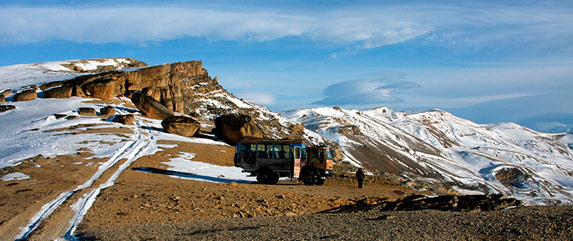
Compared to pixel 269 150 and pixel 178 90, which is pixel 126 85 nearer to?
pixel 178 90

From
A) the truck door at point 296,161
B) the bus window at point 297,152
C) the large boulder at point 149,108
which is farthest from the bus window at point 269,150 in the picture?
the large boulder at point 149,108

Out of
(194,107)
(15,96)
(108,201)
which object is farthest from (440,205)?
(194,107)

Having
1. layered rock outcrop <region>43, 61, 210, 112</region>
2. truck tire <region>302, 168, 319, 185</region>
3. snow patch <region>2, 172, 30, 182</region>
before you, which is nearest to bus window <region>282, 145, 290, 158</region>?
truck tire <region>302, 168, 319, 185</region>

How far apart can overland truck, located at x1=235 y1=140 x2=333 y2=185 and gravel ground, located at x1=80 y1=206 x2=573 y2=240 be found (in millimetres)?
15193

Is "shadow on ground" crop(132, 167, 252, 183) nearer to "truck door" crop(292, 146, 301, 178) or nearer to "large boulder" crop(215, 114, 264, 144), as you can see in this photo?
"truck door" crop(292, 146, 301, 178)

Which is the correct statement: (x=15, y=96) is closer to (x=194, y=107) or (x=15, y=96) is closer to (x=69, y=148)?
(x=69, y=148)

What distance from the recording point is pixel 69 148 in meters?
37.3

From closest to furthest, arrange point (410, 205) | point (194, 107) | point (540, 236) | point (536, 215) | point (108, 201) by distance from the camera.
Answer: point (540, 236) < point (536, 215) < point (108, 201) < point (410, 205) < point (194, 107)

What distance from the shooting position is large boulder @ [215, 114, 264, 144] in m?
52.8

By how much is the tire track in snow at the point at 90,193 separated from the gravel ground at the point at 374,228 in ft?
8.75

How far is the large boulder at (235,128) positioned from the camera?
52781 millimetres

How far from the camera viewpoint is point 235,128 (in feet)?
174

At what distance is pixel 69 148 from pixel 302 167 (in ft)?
73.3

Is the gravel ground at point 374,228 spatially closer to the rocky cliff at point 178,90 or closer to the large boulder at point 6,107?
the rocky cliff at point 178,90
